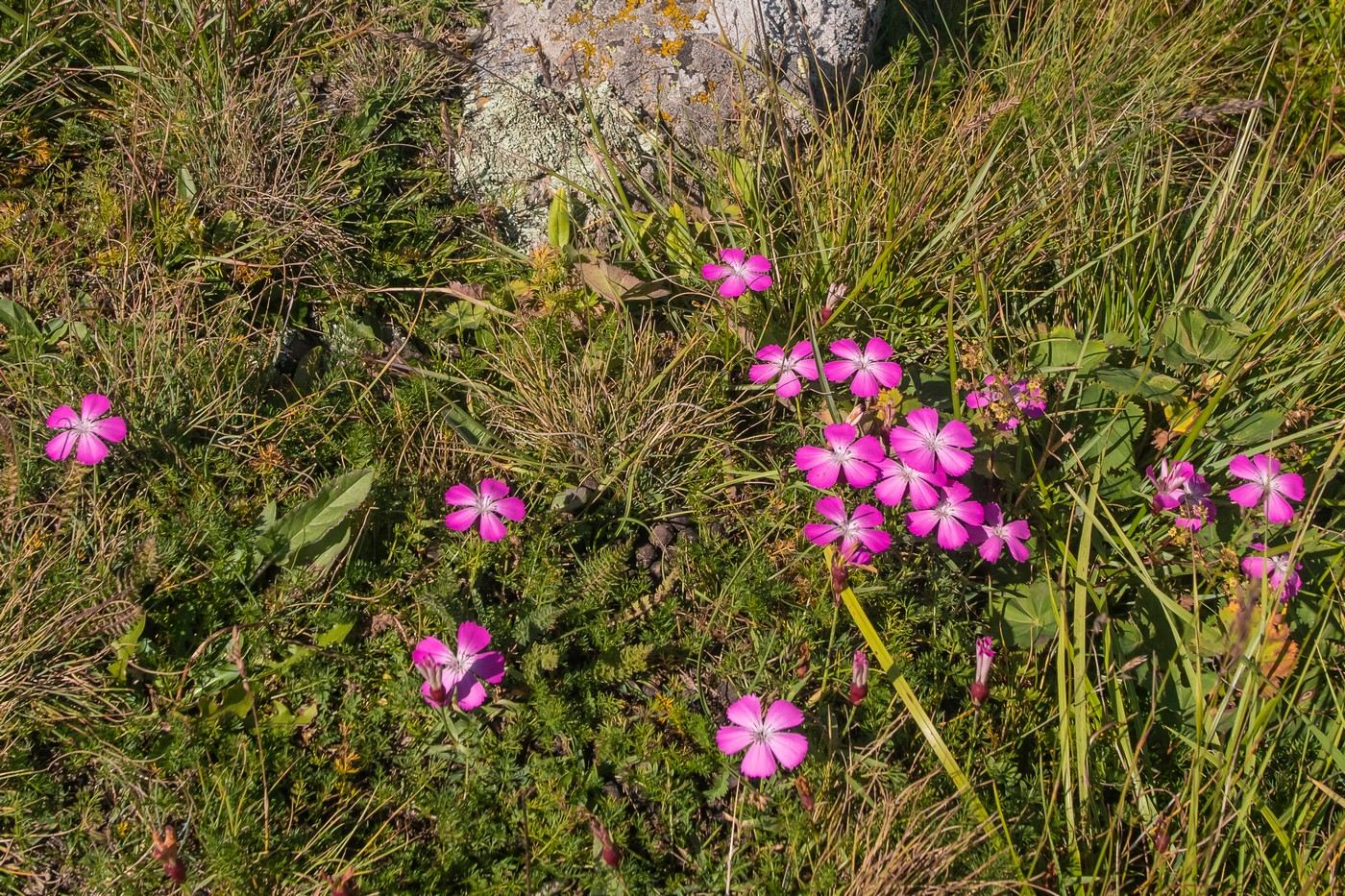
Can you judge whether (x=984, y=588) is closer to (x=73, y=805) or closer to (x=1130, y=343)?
(x=1130, y=343)

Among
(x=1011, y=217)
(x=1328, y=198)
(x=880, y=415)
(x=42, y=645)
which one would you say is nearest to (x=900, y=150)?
(x=1011, y=217)

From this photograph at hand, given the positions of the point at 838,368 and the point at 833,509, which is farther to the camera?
the point at 838,368

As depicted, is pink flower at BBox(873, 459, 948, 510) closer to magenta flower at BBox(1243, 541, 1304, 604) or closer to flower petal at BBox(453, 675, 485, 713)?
magenta flower at BBox(1243, 541, 1304, 604)

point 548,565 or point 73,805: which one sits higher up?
point 548,565

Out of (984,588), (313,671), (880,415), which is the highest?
(880,415)

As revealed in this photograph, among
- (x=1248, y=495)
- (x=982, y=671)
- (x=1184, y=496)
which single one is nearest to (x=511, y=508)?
(x=982, y=671)

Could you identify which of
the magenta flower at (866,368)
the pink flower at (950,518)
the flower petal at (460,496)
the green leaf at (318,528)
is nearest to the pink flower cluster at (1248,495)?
the pink flower at (950,518)

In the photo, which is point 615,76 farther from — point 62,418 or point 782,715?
point 782,715
